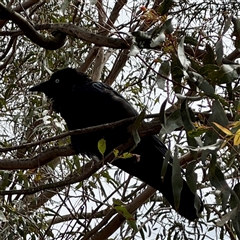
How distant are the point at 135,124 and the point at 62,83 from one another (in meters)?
1.34

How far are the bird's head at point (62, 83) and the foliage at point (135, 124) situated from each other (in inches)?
5.9

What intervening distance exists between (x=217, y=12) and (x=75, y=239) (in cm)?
186

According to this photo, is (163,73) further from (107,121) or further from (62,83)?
(62,83)

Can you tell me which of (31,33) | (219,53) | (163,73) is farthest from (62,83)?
(219,53)

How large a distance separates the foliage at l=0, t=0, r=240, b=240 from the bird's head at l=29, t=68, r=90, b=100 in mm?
151

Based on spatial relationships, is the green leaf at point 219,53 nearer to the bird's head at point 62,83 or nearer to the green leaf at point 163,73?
the green leaf at point 163,73

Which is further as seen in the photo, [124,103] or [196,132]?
[124,103]

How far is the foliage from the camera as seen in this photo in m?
1.74

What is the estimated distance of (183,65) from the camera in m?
1.67

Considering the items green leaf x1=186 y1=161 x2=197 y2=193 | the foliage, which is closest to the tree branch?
the foliage

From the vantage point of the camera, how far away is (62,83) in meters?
3.31

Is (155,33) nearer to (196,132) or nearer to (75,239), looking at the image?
(196,132)

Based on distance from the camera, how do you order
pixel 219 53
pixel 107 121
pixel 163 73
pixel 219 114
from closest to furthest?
pixel 219 114 < pixel 219 53 < pixel 163 73 < pixel 107 121

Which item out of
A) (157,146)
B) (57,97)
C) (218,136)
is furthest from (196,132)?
(57,97)
